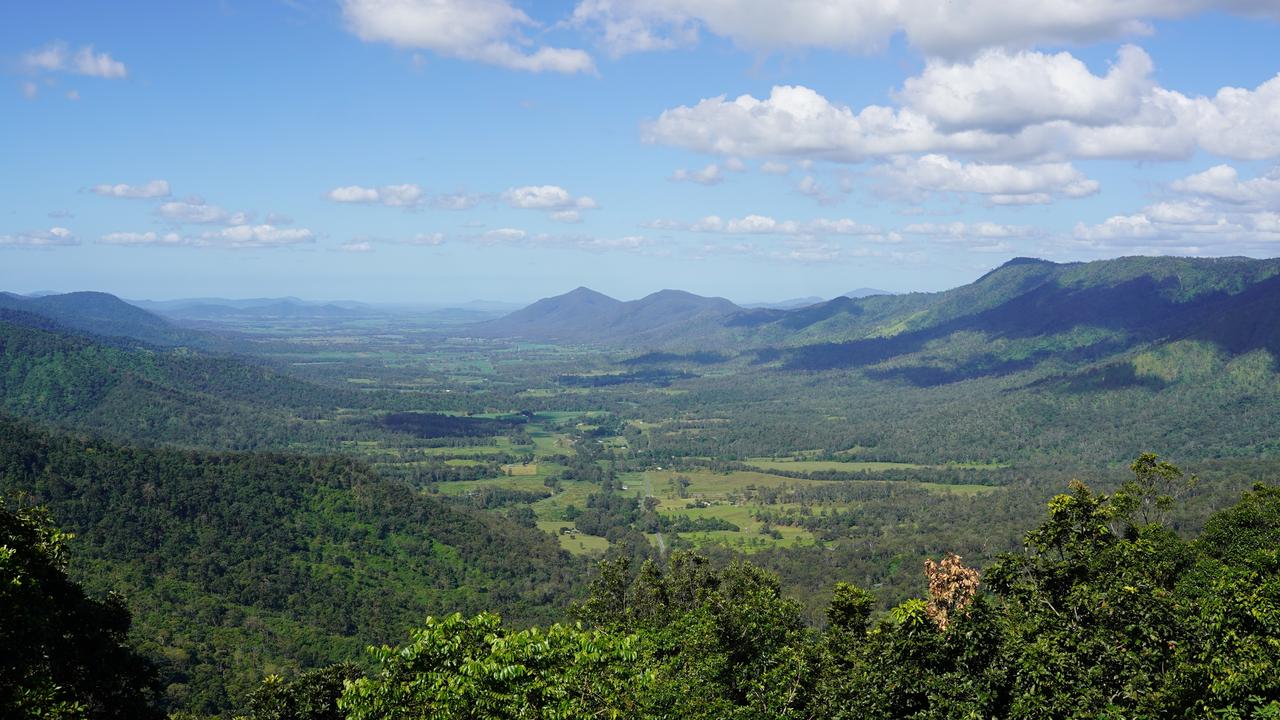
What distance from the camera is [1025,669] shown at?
26734 millimetres

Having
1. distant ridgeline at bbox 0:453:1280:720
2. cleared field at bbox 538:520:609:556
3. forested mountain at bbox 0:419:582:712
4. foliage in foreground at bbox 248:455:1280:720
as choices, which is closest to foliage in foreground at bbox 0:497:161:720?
distant ridgeline at bbox 0:453:1280:720

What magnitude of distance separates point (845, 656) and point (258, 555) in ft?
376

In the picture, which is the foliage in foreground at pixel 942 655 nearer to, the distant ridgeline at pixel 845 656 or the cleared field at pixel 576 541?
the distant ridgeline at pixel 845 656

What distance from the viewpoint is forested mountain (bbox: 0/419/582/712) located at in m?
97.7

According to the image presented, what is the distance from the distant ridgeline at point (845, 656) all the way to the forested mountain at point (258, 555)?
180 ft

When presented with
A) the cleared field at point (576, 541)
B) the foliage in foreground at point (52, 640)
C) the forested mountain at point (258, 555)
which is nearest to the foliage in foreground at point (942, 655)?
the foliage in foreground at point (52, 640)

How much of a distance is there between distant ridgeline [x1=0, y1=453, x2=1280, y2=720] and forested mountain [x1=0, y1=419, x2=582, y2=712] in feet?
180

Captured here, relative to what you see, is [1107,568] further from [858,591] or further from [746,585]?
[746,585]

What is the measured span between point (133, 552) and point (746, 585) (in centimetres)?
10325

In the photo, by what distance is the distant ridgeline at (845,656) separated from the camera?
23016 mm

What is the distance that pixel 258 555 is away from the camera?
127 m

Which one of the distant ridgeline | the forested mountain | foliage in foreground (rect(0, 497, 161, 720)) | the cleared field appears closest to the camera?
foliage in foreground (rect(0, 497, 161, 720))

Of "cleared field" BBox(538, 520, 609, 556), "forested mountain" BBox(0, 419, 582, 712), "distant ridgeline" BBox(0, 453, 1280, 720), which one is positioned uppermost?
"distant ridgeline" BBox(0, 453, 1280, 720)

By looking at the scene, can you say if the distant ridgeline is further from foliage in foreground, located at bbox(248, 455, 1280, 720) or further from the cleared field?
the cleared field
